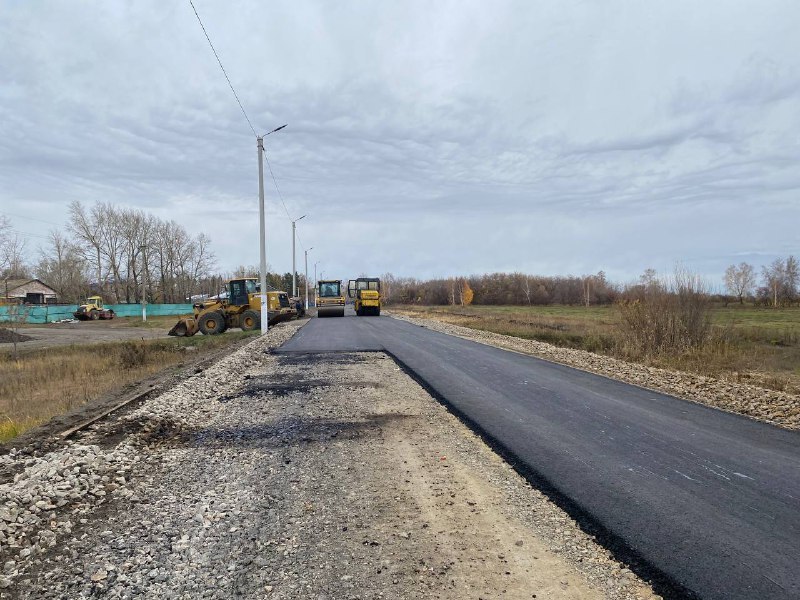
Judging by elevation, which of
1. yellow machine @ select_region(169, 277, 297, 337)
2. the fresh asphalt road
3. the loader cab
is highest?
the loader cab

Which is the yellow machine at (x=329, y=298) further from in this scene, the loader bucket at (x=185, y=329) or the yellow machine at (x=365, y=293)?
the loader bucket at (x=185, y=329)

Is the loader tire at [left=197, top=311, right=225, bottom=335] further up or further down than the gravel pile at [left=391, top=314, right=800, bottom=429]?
further up

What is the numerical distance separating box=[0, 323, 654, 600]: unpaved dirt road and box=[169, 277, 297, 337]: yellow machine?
75.8 ft

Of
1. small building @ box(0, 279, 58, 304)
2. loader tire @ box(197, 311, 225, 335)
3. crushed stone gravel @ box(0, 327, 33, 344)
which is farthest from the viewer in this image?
small building @ box(0, 279, 58, 304)

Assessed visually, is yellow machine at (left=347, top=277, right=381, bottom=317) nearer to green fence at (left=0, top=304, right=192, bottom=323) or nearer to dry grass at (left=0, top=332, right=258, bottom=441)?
dry grass at (left=0, top=332, right=258, bottom=441)

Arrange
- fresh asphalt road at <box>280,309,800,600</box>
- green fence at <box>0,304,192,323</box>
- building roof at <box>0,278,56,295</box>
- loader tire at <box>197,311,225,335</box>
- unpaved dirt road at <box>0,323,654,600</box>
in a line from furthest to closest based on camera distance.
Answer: building roof at <box>0,278,56,295</box> < green fence at <box>0,304,192,323</box> < loader tire at <box>197,311,225,335</box> < fresh asphalt road at <box>280,309,800,600</box> < unpaved dirt road at <box>0,323,654,600</box>

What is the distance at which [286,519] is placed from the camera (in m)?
4.47

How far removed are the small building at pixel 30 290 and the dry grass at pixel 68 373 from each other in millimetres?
62471

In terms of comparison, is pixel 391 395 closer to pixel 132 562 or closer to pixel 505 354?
pixel 132 562

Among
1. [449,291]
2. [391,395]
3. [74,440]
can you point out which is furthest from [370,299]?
[449,291]

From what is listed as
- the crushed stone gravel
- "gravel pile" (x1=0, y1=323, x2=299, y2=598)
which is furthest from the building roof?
"gravel pile" (x1=0, y1=323, x2=299, y2=598)

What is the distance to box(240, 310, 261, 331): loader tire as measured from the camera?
30312mm

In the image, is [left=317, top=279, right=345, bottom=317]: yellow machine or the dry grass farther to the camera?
[left=317, top=279, right=345, bottom=317]: yellow machine

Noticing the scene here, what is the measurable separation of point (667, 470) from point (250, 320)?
2711 centimetres
